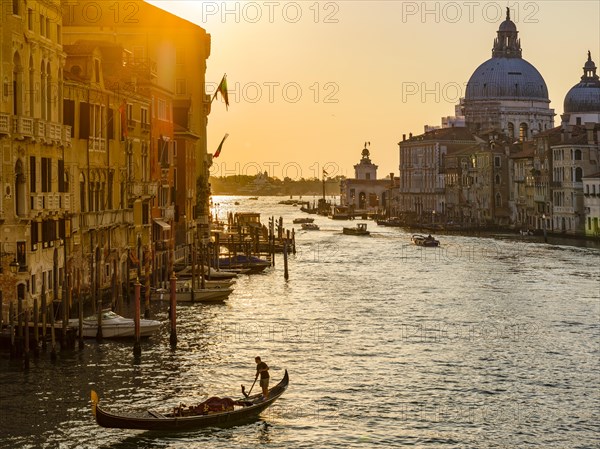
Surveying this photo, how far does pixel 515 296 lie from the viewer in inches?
1895

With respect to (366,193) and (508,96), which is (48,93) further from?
(366,193)

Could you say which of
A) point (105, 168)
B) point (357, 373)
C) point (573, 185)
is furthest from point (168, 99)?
point (573, 185)

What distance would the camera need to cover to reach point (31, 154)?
104 feet

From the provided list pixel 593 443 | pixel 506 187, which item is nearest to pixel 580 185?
pixel 506 187

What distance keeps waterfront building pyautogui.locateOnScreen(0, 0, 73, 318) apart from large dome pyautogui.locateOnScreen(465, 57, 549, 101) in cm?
12993

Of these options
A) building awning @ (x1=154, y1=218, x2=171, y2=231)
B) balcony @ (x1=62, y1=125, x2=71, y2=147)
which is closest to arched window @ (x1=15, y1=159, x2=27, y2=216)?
balcony @ (x1=62, y1=125, x2=71, y2=147)

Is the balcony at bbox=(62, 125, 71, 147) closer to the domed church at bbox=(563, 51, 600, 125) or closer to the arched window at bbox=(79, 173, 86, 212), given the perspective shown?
the arched window at bbox=(79, 173, 86, 212)

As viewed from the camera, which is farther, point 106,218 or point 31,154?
point 106,218

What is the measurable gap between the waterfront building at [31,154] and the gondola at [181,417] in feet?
20.5

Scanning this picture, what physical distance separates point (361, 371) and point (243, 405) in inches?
232

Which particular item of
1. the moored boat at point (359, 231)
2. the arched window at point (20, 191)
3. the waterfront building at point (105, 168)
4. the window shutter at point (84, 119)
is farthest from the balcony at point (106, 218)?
the moored boat at point (359, 231)

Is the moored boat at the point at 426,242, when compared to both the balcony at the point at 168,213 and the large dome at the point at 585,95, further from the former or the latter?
the large dome at the point at 585,95

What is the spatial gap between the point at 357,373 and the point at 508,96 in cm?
13450

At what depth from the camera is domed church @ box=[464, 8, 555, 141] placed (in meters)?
160
